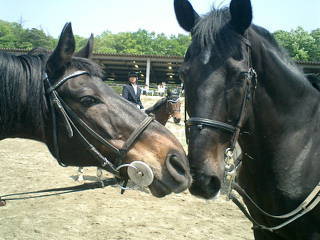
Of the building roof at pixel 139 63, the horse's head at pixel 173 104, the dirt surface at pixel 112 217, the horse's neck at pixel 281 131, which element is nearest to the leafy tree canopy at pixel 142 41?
the building roof at pixel 139 63

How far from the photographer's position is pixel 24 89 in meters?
2.22

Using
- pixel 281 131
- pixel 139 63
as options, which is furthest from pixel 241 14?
pixel 139 63

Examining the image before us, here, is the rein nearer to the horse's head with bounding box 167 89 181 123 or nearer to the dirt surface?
the dirt surface

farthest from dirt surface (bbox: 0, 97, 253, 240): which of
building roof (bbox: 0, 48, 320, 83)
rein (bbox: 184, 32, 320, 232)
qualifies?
building roof (bbox: 0, 48, 320, 83)

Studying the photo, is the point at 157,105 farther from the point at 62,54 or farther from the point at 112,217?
the point at 62,54

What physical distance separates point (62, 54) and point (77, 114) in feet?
1.47

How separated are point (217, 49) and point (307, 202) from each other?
1336mm

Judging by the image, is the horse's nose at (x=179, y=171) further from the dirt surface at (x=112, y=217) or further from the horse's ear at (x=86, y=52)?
the dirt surface at (x=112, y=217)

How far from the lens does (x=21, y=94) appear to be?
2.21 metres

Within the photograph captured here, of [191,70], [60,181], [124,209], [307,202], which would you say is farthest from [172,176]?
[60,181]

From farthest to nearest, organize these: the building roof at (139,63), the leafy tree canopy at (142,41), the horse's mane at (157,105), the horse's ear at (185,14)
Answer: the leafy tree canopy at (142,41)
the building roof at (139,63)
the horse's mane at (157,105)
the horse's ear at (185,14)

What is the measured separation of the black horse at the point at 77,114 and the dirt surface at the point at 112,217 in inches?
111

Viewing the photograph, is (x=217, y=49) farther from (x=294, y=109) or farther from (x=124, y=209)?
(x=124, y=209)

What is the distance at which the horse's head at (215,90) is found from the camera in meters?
2.13
